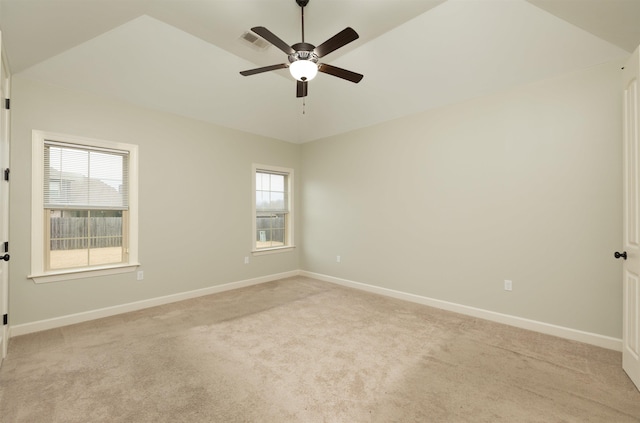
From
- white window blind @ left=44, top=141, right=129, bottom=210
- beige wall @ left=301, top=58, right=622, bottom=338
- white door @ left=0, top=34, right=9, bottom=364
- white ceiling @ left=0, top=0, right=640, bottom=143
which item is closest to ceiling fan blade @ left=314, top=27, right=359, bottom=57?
white ceiling @ left=0, top=0, right=640, bottom=143

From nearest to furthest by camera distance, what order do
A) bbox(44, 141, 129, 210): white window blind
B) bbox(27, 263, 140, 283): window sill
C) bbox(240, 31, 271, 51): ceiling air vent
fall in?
1. bbox(240, 31, 271, 51): ceiling air vent
2. bbox(27, 263, 140, 283): window sill
3. bbox(44, 141, 129, 210): white window blind

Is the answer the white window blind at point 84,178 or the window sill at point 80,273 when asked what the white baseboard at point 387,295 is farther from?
the white window blind at point 84,178

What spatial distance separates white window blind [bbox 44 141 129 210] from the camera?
10.2 ft

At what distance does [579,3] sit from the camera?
2.00m

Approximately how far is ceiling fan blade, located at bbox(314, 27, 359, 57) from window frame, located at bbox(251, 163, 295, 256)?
3.04 meters

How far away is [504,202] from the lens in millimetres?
3242

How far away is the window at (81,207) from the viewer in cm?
300

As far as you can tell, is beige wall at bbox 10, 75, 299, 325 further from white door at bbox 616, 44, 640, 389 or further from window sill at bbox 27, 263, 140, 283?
white door at bbox 616, 44, 640, 389

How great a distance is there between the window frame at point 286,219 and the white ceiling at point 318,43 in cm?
141

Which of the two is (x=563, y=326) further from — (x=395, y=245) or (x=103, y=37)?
(x=103, y=37)

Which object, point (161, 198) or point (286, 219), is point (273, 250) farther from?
point (161, 198)

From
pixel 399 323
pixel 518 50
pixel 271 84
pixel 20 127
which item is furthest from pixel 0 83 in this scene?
pixel 518 50

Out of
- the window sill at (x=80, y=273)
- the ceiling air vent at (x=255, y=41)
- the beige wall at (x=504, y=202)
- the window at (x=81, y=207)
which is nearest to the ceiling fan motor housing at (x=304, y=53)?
the ceiling air vent at (x=255, y=41)

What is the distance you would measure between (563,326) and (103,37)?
18.1 feet
